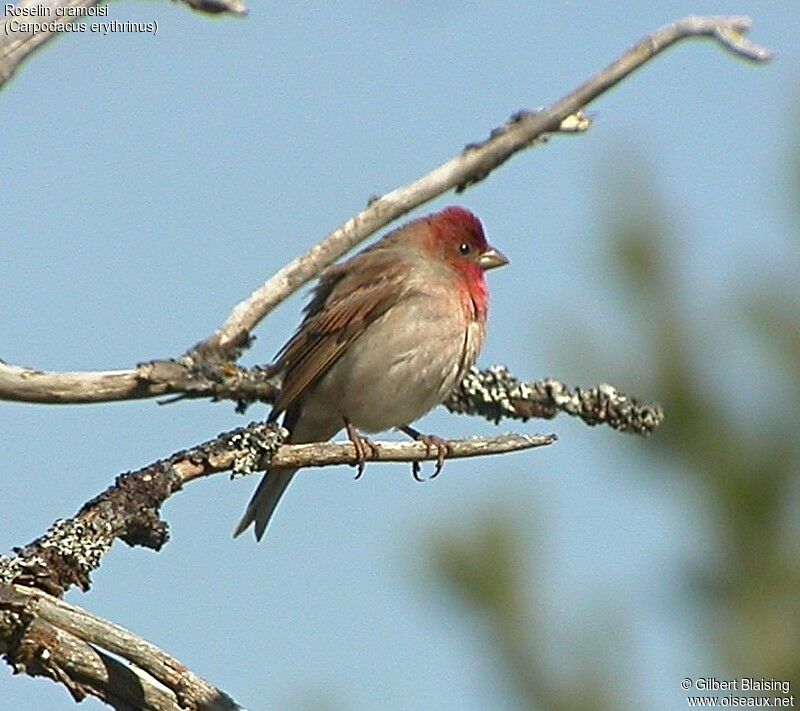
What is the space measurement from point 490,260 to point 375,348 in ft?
3.38

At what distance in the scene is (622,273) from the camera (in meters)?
8.49

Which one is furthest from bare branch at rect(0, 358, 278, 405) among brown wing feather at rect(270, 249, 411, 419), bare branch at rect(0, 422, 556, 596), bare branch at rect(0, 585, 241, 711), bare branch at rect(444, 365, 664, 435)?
brown wing feather at rect(270, 249, 411, 419)

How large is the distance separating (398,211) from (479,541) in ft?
9.92

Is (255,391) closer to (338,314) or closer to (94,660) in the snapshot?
(94,660)

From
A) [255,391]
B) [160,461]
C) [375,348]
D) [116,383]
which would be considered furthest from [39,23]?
[375,348]

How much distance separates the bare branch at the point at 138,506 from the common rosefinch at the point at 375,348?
2.37m

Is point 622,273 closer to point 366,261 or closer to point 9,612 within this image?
point 366,261

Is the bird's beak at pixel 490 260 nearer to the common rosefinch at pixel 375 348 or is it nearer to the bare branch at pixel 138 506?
the common rosefinch at pixel 375 348

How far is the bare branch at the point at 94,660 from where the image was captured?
4.07m

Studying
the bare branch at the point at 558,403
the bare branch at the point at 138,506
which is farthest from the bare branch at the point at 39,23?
the bare branch at the point at 558,403

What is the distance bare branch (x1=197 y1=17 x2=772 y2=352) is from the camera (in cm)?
426

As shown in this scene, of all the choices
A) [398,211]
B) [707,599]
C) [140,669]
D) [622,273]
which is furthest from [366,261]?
[140,669]

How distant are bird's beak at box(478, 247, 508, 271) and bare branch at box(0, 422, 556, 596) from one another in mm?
3451

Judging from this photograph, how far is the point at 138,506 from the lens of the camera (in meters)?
4.50
